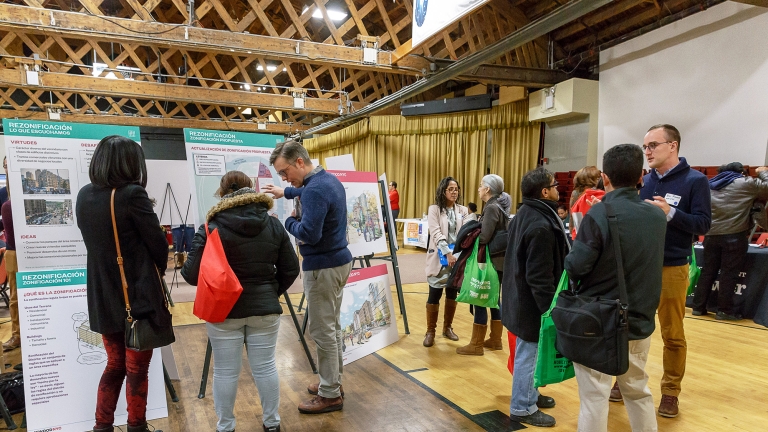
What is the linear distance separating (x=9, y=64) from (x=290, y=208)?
876cm

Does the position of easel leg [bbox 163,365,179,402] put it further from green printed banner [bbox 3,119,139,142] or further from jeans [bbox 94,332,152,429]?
green printed banner [bbox 3,119,139,142]

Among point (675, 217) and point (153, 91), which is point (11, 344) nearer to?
point (675, 217)

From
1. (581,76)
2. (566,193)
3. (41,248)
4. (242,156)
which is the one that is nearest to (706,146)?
(566,193)

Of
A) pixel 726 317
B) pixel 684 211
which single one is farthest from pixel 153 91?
pixel 726 317

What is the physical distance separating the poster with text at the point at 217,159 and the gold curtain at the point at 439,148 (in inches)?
269

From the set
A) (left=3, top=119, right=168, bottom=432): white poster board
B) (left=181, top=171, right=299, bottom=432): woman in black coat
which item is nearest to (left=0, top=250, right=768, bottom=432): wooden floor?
(left=3, top=119, right=168, bottom=432): white poster board

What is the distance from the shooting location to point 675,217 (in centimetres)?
232

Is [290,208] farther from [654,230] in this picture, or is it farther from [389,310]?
[654,230]

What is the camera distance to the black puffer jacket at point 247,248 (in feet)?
6.37

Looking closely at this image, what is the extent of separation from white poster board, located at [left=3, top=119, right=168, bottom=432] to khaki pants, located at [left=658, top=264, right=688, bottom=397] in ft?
9.69

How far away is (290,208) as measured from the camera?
3.66 metres

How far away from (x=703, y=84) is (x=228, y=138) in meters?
5.95

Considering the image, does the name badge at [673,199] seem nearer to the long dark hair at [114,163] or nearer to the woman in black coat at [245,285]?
the woman in black coat at [245,285]

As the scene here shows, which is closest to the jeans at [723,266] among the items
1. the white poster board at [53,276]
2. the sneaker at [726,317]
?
the sneaker at [726,317]
